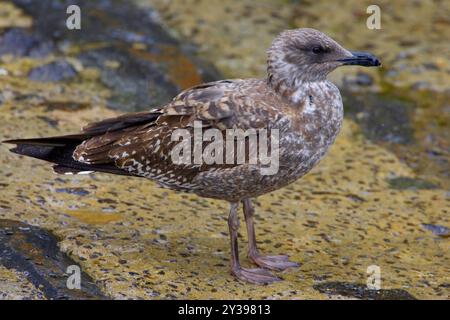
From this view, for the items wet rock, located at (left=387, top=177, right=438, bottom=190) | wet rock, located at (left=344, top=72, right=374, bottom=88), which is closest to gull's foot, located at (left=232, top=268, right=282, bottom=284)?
wet rock, located at (left=387, top=177, right=438, bottom=190)

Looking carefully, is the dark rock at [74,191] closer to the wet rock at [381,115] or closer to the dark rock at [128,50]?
the dark rock at [128,50]

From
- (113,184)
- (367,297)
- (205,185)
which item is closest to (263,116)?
(205,185)

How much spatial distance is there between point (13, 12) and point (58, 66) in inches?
40.7

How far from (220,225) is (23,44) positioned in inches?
125

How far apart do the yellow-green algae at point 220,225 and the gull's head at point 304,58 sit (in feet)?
3.77

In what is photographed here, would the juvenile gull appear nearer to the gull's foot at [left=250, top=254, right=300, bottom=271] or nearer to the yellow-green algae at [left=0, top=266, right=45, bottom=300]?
the gull's foot at [left=250, top=254, right=300, bottom=271]

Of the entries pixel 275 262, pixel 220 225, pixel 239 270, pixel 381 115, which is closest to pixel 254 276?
pixel 239 270

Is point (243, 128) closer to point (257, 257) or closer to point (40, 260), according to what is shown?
point (257, 257)

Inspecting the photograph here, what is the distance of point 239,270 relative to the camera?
5180 millimetres

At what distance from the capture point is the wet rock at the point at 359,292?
4.99 meters

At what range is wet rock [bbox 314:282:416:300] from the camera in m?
4.99

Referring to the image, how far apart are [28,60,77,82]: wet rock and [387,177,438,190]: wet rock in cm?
304

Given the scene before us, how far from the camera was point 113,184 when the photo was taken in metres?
6.25

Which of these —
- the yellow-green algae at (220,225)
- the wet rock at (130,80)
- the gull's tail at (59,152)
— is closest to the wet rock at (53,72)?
the wet rock at (130,80)
